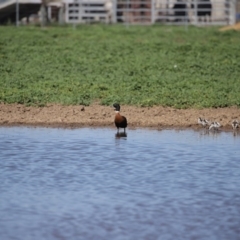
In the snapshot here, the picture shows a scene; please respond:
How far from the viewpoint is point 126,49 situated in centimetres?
3020

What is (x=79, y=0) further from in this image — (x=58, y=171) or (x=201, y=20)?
(x=58, y=171)

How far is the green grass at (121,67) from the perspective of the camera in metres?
20.4

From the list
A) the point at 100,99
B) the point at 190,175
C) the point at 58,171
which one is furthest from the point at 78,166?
the point at 100,99

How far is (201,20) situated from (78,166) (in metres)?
38.7

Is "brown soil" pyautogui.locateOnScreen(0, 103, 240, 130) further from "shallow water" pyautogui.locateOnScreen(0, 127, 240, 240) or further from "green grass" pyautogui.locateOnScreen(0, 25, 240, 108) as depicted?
"shallow water" pyautogui.locateOnScreen(0, 127, 240, 240)

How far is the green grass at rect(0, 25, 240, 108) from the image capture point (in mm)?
20422

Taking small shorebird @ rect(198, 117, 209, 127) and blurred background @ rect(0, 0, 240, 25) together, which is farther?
blurred background @ rect(0, 0, 240, 25)

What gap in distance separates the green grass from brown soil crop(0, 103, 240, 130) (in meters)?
0.46

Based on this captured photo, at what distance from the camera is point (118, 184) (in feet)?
41.6

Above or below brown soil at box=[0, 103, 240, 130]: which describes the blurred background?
above

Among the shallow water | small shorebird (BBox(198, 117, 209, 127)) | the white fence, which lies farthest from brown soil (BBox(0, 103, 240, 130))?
the white fence

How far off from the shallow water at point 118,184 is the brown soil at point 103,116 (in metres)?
0.59

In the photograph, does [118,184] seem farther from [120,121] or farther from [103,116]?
[103,116]

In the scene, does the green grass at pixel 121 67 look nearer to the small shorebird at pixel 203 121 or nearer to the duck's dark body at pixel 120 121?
the small shorebird at pixel 203 121
